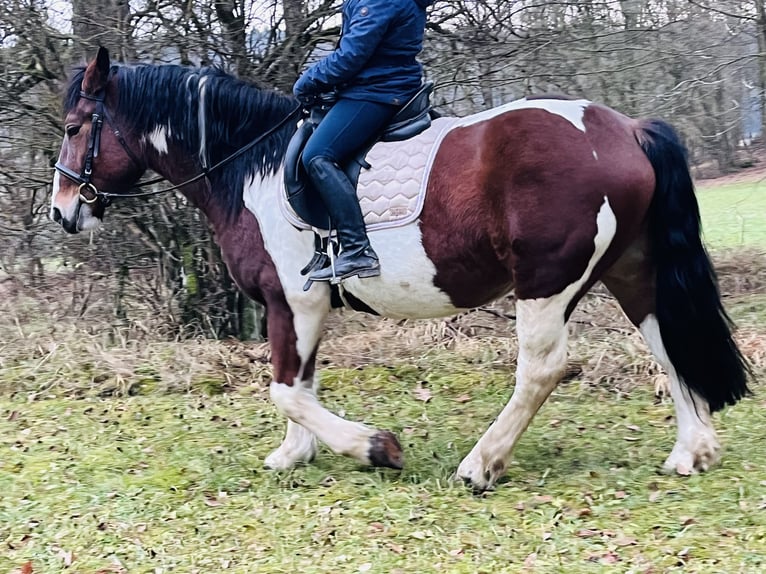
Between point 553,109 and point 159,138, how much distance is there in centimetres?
Result: 224

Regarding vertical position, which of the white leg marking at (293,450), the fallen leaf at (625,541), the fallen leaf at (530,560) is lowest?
the fallen leaf at (625,541)

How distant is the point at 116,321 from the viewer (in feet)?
24.7

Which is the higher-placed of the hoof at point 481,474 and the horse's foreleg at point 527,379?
the horse's foreleg at point 527,379

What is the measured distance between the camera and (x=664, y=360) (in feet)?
13.8

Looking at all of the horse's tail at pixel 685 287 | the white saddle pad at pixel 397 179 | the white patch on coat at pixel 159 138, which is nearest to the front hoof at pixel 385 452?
the white saddle pad at pixel 397 179

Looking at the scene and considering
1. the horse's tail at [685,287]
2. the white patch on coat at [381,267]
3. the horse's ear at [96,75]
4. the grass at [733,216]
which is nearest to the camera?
the horse's tail at [685,287]

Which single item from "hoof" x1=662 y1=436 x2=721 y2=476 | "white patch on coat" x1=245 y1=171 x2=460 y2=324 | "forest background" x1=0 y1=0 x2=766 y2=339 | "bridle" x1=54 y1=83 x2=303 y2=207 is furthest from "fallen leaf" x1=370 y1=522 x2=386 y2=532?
"forest background" x1=0 y1=0 x2=766 y2=339

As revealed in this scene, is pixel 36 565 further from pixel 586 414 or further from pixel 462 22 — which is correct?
pixel 462 22

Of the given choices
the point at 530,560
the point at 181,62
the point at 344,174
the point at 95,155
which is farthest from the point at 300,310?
the point at 181,62

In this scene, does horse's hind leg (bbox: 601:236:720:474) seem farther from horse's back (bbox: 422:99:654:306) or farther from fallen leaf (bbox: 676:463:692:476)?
horse's back (bbox: 422:99:654:306)

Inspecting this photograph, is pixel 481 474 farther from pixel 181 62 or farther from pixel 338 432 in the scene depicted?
pixel 181 62

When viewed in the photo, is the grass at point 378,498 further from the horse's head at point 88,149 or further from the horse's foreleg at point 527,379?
the horse's head at point 88,149

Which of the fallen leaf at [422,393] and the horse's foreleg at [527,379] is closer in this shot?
the horse's foreleg at [527,379]

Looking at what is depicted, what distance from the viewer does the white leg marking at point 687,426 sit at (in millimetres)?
4051
